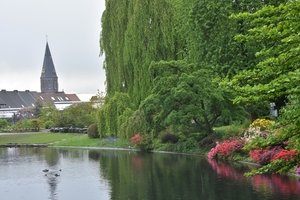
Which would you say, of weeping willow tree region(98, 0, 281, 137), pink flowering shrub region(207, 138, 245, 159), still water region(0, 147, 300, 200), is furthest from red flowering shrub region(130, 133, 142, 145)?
pink flowering shrub region(207, 138, 245, 159)

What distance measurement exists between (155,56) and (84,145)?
10724mm

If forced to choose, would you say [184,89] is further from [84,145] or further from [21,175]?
[84,145]

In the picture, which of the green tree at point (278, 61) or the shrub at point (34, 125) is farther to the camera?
the shrub at point (34, 125)

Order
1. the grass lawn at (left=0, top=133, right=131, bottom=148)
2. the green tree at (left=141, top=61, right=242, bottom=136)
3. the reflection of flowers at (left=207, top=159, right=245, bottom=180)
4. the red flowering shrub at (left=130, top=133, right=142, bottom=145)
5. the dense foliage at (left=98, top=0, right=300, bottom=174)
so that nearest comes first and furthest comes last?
the reflection of flowers at (left=207, top=159, right=245, bottom=180), the dense foliage at (left=98, top=0, right=300, bottom=174), the green tree at (left=141, top=61, right=242, bottom=136), the red flowering shrub at (left=130, top=133, right=142, bottom=145), the grass lawn at (left=0, top=133, right=131, bottom=148)

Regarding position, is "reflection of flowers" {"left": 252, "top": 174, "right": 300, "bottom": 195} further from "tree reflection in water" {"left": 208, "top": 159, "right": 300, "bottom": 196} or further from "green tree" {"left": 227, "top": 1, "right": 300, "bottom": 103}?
"green tree" {"left": 227, "top": 1, "right": 300, "bottom": 103}

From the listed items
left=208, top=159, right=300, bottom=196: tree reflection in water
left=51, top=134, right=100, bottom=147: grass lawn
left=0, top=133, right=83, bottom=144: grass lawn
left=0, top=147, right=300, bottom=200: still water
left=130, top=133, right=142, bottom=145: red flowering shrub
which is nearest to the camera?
left=208, top=159, right=300, bottom=196: tree reflection in water

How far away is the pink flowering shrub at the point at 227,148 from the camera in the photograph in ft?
78.7

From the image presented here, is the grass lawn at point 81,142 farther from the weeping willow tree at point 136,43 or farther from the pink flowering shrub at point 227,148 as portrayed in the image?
the pink flowering shrub at point 227,148

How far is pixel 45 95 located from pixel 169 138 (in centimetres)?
8872

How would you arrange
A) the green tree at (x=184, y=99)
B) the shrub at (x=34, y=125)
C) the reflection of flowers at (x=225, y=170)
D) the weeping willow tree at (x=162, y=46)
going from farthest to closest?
the shrub at (x=34, y=125)
the green tree at (x=184, y=99)
the weeping willow tree at (x=162, y=46)
the reflection of flowers at (x=225, y=170)

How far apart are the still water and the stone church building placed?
70.3m

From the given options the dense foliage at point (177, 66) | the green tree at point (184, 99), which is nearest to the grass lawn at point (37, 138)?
the dense foliage at point (177, 66)

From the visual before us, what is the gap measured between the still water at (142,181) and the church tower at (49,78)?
3707 inches

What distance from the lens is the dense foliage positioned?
2653 centimetres
